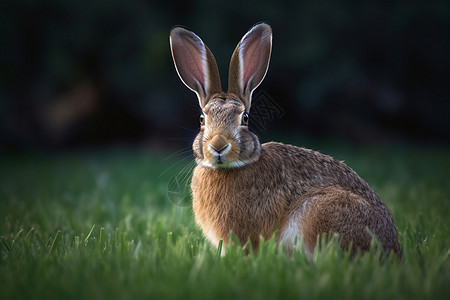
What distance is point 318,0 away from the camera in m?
8.59

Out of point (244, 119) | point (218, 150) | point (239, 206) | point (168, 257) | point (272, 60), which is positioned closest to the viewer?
point (168, 257)

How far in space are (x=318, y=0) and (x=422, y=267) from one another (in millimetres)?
7027

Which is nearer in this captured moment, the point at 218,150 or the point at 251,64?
the point at 218,150

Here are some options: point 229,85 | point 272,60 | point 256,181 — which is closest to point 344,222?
point 256,181

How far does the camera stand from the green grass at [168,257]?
2000mm

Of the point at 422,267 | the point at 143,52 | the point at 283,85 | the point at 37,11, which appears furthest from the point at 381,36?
the point at 422,267

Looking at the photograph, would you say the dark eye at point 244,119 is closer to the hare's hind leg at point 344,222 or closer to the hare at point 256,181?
the hare at point 256,181

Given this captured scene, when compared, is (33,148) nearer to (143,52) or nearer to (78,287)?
(143,52)

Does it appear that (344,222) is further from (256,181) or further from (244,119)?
(244,119)

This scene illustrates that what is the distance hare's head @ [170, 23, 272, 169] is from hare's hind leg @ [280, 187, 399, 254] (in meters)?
0.52

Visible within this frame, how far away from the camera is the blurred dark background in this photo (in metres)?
8.55

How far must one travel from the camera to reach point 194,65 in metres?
3.23

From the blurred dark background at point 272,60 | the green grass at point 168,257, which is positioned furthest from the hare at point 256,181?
the blurred dark background at point 272,60

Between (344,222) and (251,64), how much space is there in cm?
128
